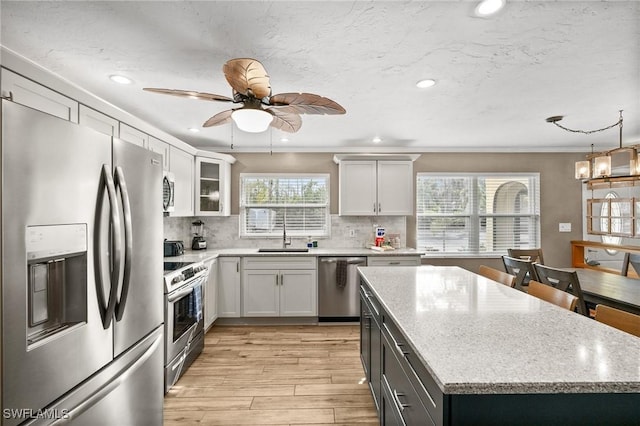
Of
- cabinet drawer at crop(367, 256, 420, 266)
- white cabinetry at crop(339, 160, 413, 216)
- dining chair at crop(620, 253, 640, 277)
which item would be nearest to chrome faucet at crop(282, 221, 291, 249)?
white cabinetry at crop(339, 160, 413, 216)

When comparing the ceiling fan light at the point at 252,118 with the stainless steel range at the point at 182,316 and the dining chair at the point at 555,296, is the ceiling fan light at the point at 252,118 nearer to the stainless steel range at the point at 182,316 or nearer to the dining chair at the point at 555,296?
the stainless steel range at the point at 182,316

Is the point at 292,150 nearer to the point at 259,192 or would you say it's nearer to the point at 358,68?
the point at 259,192

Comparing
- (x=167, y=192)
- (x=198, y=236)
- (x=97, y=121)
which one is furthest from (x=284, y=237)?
(x=97, y=121)

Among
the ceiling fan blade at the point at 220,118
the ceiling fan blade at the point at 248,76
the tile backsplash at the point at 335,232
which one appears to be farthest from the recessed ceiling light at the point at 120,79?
the tile backsplash at the point at 335,232

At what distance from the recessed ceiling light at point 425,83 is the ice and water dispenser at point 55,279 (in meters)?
2.30

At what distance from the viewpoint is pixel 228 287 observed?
157 inches

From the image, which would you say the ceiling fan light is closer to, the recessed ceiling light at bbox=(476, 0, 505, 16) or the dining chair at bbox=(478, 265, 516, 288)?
the recessed ceiling light at bbox=(476, 0, 505, 16)

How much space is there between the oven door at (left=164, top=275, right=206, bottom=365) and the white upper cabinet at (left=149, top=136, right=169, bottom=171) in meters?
1.29

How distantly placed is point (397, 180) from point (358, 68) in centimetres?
248

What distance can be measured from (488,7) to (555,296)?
165cm

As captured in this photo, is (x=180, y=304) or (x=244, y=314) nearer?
(x=180, y=304)

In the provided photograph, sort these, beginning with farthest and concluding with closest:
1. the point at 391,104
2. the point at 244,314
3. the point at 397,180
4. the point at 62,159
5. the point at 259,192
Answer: the point at 259,192 < the point at 397,180 < the point at 244,314 < the point at 391,104 < the point at 62,159

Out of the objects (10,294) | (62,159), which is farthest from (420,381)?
(62,159)

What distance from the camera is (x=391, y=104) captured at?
113 inches
